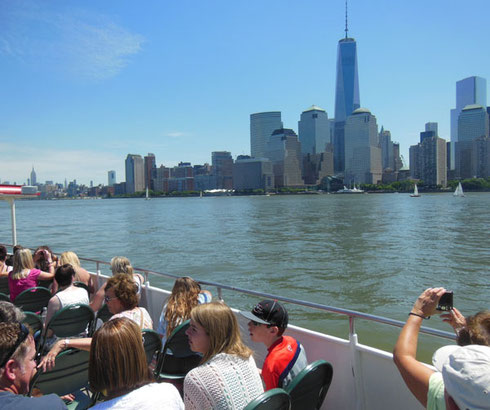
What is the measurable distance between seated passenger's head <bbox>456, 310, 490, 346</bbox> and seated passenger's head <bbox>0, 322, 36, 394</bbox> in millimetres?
2129

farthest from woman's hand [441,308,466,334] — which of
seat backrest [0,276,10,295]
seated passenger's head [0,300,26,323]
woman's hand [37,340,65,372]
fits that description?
seat backrest [0,276,10,295]

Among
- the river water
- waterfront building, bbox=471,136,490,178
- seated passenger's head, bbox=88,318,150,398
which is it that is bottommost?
the river water

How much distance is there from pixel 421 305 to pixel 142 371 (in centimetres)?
147

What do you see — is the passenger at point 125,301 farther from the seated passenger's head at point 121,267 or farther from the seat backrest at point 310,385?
the seat backrest at point 310,385

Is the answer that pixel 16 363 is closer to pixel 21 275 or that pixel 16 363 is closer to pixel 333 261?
pixel 21 275

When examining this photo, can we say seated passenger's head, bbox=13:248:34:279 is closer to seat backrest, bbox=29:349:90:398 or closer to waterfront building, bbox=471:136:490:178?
seat backrest, bbox=29:349:90:398

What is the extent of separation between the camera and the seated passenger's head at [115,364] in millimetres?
2006

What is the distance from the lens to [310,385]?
2.49 meters

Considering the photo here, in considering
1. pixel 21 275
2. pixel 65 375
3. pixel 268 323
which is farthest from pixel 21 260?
pixel 268 323

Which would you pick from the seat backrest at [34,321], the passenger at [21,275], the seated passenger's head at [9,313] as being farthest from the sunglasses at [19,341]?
the passenger at [21,275]

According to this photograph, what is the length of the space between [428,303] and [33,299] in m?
4.54

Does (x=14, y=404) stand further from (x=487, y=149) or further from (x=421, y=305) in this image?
(x=487, y=149)

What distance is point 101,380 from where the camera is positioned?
2.01 meters

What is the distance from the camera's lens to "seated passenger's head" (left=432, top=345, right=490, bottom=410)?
1.48 metres
